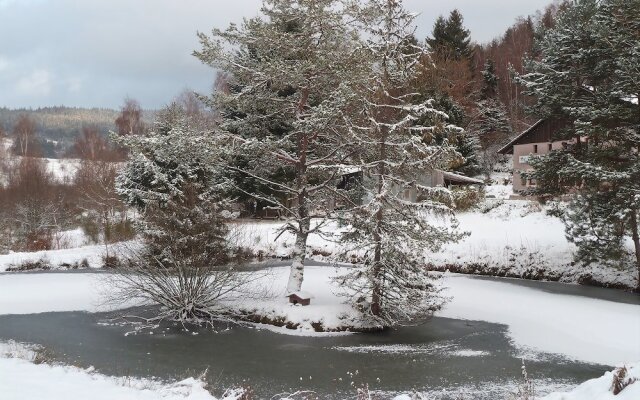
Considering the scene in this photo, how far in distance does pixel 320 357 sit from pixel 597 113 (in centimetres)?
1272

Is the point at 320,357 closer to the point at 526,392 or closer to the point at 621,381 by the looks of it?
the point at 526,392

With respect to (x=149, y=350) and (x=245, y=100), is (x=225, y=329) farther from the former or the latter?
(x=245, y=100)

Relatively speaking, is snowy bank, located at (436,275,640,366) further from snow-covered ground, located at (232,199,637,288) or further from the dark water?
snow-covered ground, located at (232,199,637,288)

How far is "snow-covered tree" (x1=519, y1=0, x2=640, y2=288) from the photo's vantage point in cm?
1752

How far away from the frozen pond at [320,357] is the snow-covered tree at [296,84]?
361 cm

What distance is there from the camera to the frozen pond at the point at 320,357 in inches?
419

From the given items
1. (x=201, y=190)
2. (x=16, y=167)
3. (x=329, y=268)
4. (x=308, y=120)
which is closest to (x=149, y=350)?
(x=201, y=190)

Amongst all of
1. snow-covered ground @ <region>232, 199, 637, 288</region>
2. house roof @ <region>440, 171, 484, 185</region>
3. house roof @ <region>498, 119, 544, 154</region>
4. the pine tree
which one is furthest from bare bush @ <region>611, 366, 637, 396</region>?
the pine tree

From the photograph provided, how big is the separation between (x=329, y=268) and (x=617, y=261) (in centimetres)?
1192

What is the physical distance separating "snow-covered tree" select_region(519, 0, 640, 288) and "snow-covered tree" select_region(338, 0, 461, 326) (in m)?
7.05

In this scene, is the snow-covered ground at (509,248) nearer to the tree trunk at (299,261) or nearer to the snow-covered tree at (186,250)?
the tree trunk at (299,261)

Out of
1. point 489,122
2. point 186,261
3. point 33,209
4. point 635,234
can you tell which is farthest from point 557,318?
point 489,122

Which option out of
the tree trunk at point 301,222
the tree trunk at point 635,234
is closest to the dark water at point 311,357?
the tree trunk at point 301,222

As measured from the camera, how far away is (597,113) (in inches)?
688
